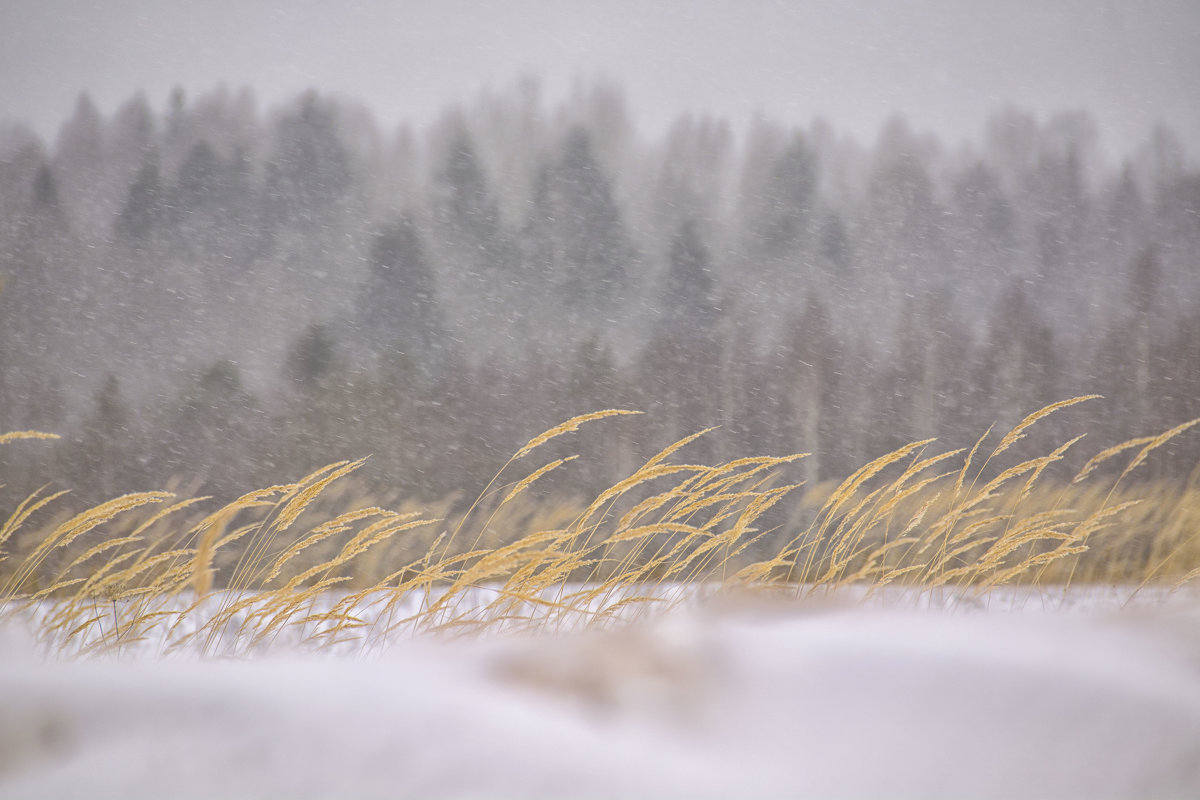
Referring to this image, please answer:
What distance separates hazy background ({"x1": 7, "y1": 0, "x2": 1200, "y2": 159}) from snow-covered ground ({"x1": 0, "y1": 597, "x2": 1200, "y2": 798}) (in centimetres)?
106

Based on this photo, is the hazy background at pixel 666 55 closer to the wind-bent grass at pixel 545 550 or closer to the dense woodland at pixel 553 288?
the dense woodland at pixel 553 288

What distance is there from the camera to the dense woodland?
1295mm

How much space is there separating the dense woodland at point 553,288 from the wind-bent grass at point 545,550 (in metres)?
0.09

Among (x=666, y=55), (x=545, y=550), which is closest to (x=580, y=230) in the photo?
(x=666, y=55)

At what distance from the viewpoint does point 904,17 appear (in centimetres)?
144

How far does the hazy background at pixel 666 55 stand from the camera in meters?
1.33

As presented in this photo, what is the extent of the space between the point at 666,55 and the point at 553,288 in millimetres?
545

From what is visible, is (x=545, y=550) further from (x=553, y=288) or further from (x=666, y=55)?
(x=666, y=55)

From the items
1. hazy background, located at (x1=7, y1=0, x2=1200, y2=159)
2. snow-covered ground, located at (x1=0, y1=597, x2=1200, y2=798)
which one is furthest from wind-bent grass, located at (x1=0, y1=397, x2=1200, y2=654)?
hazy background, located at (x1=7, y1=0, x2=1200, y2=159)

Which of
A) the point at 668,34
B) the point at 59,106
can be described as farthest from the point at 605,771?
the point at 59,106

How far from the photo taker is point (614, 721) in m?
0.78

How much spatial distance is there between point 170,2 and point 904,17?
5.04 feet

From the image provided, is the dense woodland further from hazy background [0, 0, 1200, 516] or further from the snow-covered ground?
the snow-covered ground

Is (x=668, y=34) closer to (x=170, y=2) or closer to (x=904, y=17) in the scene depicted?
(x=904, y=17)
